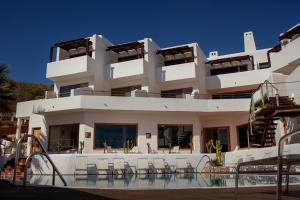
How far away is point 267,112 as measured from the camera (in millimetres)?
15578

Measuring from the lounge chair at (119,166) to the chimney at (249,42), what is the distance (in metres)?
18.4

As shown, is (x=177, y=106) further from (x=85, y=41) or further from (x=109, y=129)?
(x=85, y=41)

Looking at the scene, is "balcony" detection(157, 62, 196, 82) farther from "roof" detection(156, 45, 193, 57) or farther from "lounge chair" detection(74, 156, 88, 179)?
"lounge chair" detection(74, 156, 88, 179)

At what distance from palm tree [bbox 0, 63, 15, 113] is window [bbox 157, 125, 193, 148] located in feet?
33.0

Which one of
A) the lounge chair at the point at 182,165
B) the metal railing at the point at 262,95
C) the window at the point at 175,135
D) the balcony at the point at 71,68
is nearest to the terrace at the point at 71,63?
the balcony at the point at 71,68

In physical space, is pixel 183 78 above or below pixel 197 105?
above

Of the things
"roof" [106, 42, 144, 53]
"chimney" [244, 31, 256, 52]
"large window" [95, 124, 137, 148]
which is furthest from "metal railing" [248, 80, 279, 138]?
"chimney" [244, 31, 256, 52]

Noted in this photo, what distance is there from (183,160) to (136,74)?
8004mm

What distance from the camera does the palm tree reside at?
60.1 ft

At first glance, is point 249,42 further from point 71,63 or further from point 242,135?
point 71,63

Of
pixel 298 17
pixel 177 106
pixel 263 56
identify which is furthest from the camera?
pixel 263 56

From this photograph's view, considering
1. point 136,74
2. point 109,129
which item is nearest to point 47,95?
point 109,129

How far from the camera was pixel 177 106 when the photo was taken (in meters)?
20.5

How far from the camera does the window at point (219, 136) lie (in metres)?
22.6
